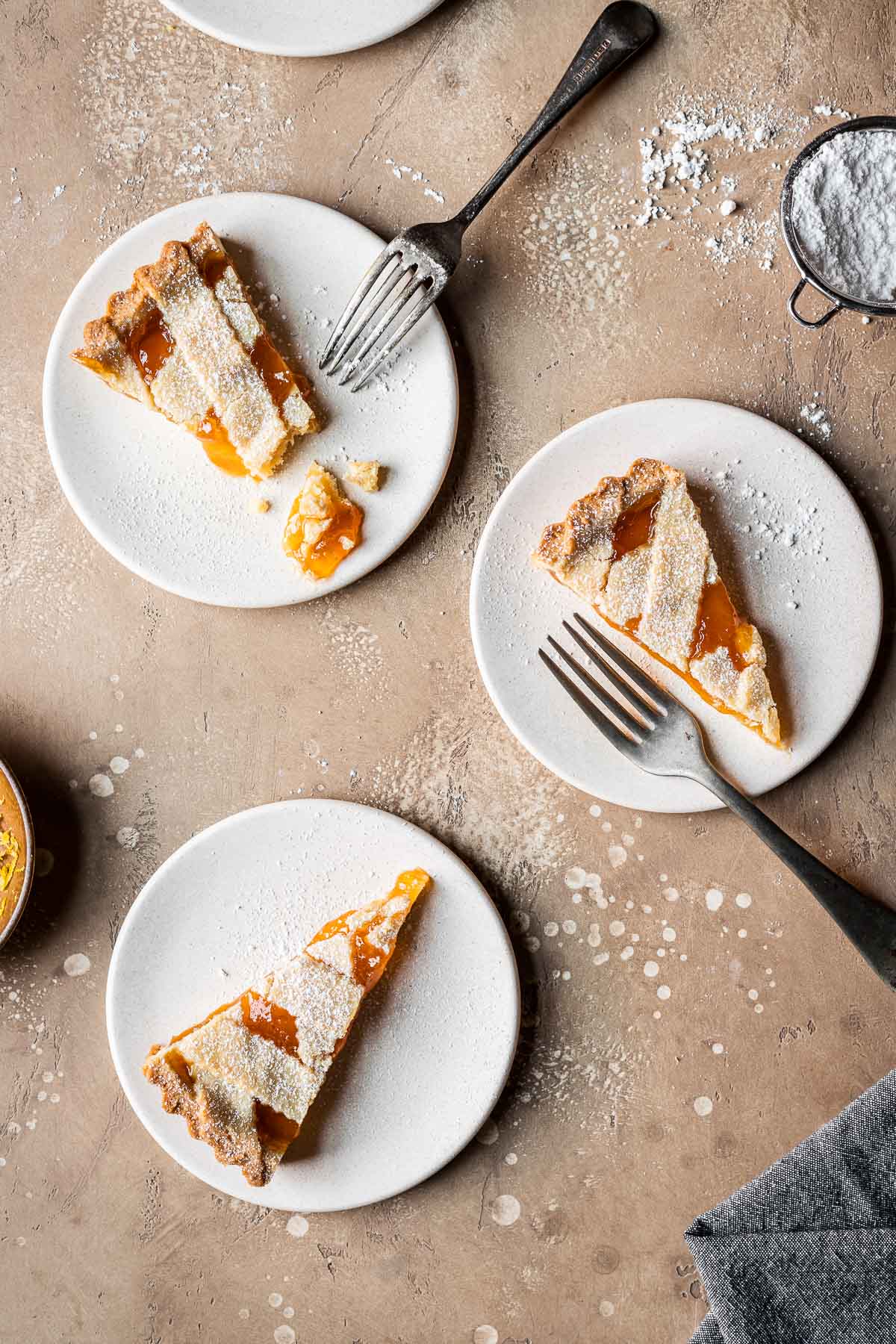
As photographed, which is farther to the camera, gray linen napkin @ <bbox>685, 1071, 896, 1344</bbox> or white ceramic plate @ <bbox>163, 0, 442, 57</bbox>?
white ceramic plate @ <bbox>163, 0, 442, 57</bbox>

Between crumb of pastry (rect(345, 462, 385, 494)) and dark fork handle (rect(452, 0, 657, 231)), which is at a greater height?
dark fork handle (rect(452, 0, 657, 231))

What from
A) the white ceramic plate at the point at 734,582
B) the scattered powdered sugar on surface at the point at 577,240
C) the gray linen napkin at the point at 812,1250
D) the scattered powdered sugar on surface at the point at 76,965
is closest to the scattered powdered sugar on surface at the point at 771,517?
the white ceramic plate at the point at 734,582

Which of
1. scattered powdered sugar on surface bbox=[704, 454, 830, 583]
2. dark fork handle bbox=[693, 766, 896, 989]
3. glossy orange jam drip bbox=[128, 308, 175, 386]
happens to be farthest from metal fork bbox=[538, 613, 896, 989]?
glossy orange jam drip bbox=[128, 308, 175, 386]

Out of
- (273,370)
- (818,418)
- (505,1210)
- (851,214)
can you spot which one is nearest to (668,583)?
(818,418)

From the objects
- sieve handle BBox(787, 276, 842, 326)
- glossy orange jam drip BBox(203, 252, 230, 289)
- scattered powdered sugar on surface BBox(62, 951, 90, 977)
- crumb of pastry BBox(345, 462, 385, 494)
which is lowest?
scattered powdered sugar on surface BBox(62, 951, 90, 977)

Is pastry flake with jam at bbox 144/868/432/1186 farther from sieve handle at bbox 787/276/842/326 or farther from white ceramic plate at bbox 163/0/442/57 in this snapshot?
white ceramic plate at bbox 163/0/442/57

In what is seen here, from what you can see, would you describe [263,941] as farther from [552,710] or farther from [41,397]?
[41,397]
